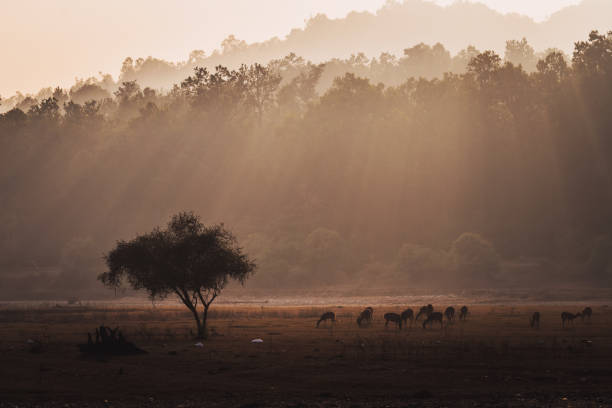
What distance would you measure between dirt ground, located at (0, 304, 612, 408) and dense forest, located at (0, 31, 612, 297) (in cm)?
6698

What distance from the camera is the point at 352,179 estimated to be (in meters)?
151

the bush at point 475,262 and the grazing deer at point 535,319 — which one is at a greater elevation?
the bush at point 475,262

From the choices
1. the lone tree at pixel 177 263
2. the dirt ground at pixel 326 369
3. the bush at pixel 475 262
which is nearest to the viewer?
the dirt ground at pixel 326 369

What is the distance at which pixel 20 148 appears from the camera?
18475 cm

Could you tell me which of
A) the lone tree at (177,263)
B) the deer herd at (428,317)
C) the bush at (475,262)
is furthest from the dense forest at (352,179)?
the lone tree at (177,263)

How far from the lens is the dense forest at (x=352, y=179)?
405 feet

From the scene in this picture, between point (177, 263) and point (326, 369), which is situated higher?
point (177, 263)

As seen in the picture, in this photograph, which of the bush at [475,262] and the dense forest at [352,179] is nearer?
the bush at [475,262]

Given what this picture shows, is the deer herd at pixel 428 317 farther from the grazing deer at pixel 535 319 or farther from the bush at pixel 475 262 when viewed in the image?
the bush at pixel 475 262

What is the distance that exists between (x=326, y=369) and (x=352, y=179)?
118 meters

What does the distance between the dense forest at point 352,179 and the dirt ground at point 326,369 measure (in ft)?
220

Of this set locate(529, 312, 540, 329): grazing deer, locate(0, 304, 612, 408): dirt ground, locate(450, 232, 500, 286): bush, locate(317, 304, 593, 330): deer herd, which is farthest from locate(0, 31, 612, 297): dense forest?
locate(0, 304, 612, 408): dirt ground

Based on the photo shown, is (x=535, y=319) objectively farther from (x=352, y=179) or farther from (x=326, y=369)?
(x=352, y=179)

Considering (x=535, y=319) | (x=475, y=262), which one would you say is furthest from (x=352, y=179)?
(x=535, y=319)
